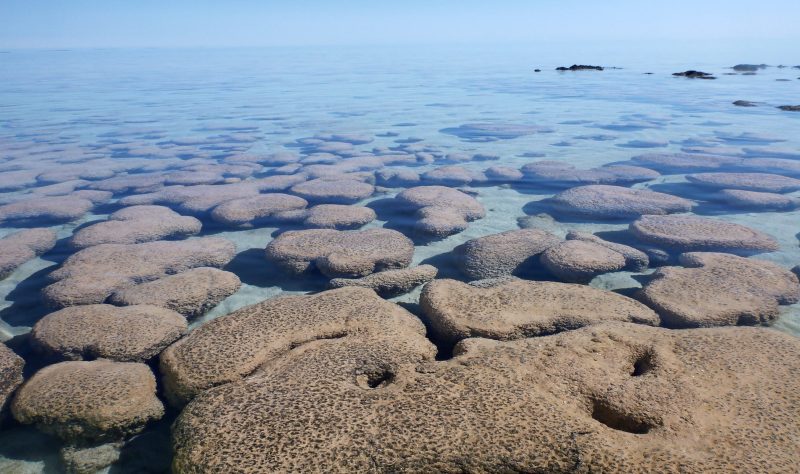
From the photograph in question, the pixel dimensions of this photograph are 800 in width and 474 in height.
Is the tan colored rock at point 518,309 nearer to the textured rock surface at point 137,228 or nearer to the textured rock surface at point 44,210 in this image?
the textured rock surface at point 137,228

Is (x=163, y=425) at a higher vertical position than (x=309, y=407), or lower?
lower

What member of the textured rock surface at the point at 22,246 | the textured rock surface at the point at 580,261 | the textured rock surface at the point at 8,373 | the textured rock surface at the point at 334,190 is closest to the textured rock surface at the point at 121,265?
the textured rock surface at the point at 22,246

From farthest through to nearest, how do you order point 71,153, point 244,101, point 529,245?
point 244,101 < point 71,153 < point 529,245

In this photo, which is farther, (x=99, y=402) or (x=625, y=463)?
(x=99, y=402)

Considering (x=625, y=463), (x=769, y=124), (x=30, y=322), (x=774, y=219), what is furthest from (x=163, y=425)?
(x=769, y=124)

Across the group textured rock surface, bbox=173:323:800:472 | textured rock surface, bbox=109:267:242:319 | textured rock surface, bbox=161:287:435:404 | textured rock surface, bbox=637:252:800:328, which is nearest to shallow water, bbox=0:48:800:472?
textured rock surface, bbox=109:267:242:319

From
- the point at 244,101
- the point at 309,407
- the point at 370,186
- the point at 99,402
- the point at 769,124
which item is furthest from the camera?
the point at 244,101

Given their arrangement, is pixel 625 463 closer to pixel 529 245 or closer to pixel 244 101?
pixel 529 245
